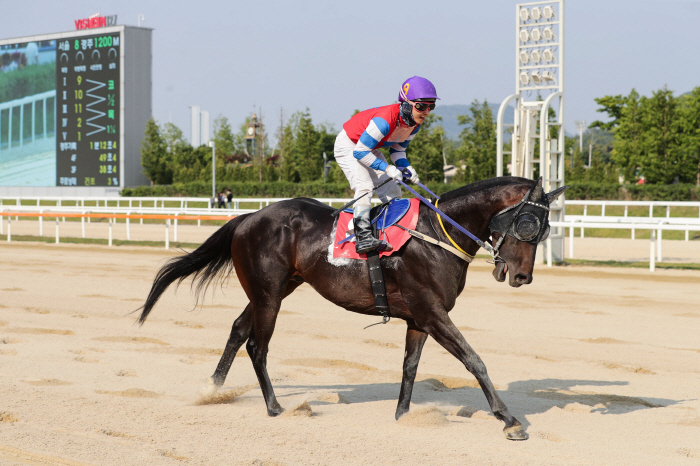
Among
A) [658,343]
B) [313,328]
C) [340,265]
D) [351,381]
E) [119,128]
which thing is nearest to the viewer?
[340,265]

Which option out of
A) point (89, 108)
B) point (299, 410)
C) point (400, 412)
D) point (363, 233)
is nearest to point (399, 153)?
point (363, 233)

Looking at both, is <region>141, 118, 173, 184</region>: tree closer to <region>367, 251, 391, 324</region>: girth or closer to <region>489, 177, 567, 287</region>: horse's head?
<region>367, 251, 391, 324</region>: girth

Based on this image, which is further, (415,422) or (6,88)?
(6,88)

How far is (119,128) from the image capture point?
3219 centimetres

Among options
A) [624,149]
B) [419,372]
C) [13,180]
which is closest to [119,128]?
[13,180]

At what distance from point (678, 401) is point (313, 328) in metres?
3.71

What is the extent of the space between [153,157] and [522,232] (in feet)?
126

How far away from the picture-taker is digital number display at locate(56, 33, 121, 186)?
105 feet

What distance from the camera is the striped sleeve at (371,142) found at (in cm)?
439

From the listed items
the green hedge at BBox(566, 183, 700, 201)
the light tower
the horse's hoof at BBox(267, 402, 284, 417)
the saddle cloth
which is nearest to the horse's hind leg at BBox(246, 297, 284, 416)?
the horse's hoof at BBox(267, 402, 284, 417)

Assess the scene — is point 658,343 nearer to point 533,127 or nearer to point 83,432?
point 83,432

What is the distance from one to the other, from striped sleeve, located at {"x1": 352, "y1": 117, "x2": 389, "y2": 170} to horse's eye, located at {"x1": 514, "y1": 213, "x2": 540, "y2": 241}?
866 mm

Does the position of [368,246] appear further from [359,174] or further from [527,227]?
[527,227]

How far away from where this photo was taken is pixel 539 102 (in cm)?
1312
